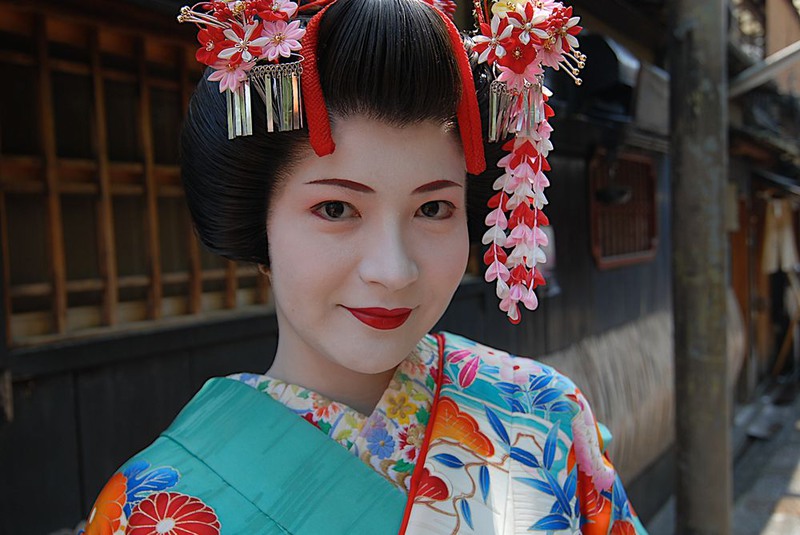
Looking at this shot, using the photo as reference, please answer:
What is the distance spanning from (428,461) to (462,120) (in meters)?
0.69

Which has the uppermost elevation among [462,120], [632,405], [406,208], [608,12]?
[608,12]

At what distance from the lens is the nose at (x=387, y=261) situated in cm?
124

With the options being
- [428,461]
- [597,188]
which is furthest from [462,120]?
[597,188]

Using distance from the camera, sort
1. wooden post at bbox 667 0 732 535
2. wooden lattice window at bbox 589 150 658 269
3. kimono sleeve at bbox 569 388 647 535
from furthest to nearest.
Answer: wooden lattice window at bbox 589 150 658 269, wooden post at bbox 667 0 732 535, kimono sleeve at bbox 569 388 647 535

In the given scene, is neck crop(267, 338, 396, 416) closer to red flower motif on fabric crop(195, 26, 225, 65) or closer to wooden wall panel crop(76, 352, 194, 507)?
red flower motif on fabric crop(195, 26, 225, 65)

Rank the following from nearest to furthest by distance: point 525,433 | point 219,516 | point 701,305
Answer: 1. point 219,516
2. point 525,433
3. point 701,305

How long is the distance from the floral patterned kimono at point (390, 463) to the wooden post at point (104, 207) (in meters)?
1.15

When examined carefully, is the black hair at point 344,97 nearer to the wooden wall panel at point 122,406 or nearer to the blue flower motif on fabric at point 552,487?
the blue flower motif on fabric at point 552,487

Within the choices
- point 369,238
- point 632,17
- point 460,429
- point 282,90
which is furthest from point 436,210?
point 632,17

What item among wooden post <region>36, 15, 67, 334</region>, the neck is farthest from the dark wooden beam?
the neck

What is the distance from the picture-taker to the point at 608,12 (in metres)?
5.73

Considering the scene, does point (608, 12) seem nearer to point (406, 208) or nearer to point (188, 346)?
point (188, 346)

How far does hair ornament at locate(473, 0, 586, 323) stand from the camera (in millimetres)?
1300

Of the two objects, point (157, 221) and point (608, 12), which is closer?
point (157, 221)
